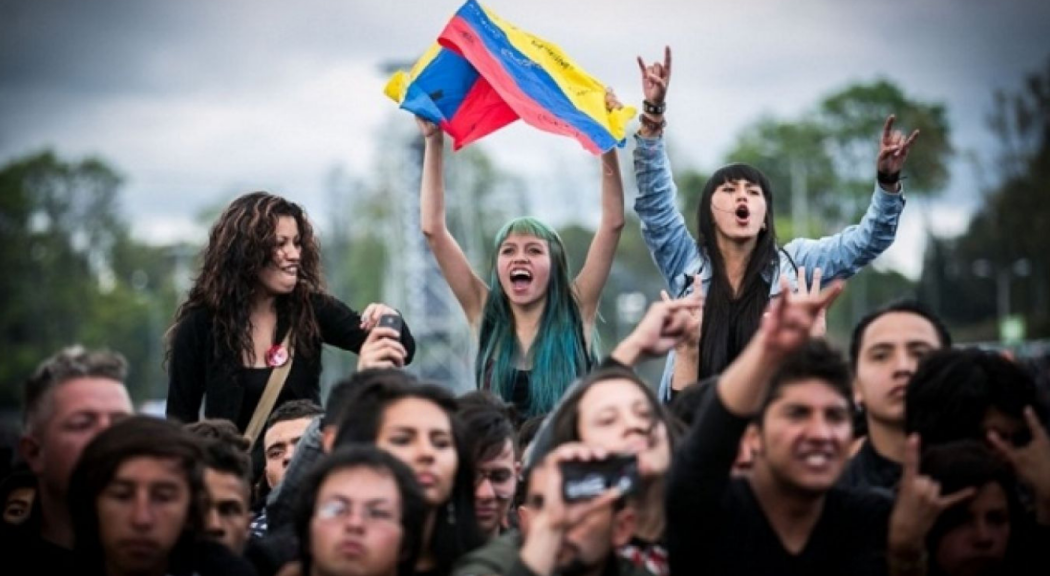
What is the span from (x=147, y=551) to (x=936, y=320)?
3.06 metres

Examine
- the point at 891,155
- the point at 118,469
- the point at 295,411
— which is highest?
the point at 891,155

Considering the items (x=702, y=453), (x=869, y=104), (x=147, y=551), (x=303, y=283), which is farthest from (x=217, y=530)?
(x=869, y=104)

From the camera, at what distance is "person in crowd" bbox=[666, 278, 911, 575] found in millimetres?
6680

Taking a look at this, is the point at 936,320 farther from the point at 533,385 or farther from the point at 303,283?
the point at 303,283

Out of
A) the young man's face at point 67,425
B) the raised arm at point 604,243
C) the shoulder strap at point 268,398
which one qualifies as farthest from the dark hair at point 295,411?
the young man's face at point 67,425

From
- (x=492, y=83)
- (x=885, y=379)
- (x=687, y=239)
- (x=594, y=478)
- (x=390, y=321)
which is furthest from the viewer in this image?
(x=492, y=83)

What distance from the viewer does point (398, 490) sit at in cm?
679

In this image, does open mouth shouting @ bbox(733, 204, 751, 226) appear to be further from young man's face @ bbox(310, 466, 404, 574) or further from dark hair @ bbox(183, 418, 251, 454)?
young man's face @ bbox(310, 466, 404, 574)

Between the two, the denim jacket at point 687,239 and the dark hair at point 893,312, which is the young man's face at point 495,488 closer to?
the dark hair at point 893,312

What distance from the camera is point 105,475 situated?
6.88 metres

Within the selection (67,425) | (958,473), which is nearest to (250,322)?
(67,425)

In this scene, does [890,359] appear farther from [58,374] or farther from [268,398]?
[268,398]

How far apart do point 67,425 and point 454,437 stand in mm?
1283

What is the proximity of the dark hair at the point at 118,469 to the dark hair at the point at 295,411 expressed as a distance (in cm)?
217
